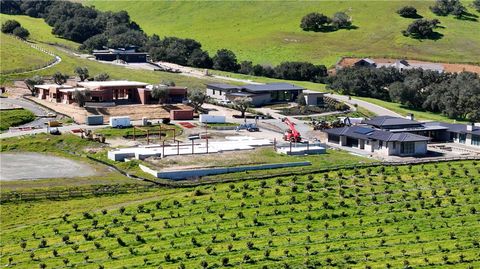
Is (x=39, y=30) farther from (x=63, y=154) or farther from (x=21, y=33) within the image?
(x=63, y=154)

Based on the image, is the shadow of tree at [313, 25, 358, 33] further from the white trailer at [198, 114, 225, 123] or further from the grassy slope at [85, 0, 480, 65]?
the white trailer at [198, 114, 225, 123]

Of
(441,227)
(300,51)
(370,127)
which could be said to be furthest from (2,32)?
(441,227)

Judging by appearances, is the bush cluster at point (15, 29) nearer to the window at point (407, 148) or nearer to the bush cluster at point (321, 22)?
the bush cluster at point (321, 22)

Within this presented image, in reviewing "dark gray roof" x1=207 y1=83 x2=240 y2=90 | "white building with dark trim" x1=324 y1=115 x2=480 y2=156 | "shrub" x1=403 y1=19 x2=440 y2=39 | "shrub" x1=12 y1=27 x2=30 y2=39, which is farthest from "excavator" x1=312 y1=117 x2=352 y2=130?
"shrub" x1=12 y1=27 x2=30 y2=39

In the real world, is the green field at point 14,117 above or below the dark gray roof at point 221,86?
below

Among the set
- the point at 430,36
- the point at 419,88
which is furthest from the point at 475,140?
the point at 430,36

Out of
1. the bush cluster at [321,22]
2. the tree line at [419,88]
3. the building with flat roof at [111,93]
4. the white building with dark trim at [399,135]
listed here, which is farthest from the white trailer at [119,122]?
the bush cluster at [321,22]
